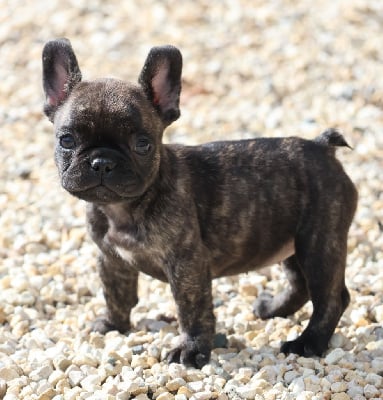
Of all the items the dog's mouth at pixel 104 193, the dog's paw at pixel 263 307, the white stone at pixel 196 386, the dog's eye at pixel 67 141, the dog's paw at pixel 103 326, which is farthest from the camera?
the dog's paw at pixel 263 307

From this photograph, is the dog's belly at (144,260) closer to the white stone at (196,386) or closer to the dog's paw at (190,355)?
the dog's paw at (190,355)

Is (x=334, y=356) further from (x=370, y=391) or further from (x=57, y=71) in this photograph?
(x=57, y=71)

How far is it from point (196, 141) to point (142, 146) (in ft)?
15.0

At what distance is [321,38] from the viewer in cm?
1255

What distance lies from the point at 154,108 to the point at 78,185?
2.76ft

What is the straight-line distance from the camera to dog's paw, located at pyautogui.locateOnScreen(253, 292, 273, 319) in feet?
23.1

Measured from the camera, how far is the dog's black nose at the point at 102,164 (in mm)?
5441

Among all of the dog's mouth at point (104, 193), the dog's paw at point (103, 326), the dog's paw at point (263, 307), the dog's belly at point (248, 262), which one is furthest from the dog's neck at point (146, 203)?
the dog's paw at point (263, 307)

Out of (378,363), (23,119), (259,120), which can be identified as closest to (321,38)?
(259,120)

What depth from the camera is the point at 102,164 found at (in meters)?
5.44

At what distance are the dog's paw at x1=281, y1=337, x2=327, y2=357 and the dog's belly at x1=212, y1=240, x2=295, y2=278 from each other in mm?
606

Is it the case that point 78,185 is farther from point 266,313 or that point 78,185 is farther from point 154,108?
point 266,313

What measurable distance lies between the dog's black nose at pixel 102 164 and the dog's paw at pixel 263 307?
2.14 m

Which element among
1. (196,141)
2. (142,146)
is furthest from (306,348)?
(196,141)
